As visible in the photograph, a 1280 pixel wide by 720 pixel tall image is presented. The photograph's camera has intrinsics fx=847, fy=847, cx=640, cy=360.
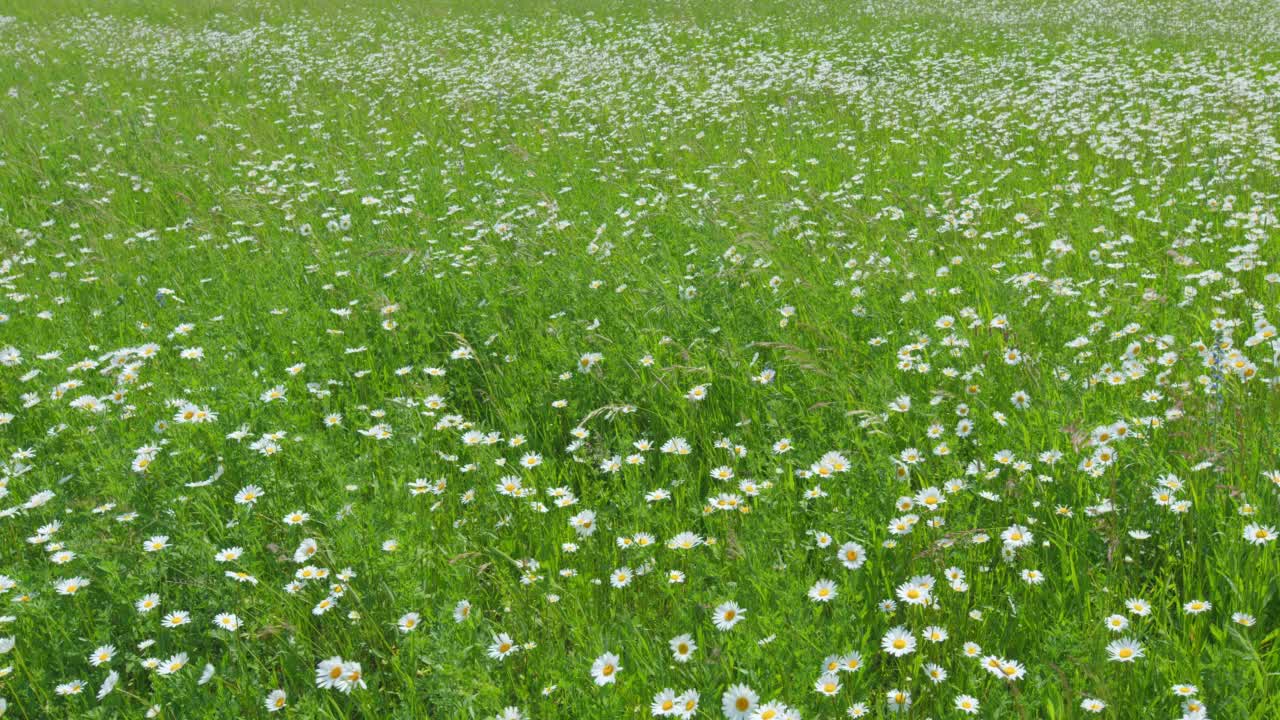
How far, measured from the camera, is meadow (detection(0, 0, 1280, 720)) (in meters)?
2.22

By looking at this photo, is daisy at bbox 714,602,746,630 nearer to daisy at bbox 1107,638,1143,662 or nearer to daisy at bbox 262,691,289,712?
daisy at bbox 1107,638,1143,662

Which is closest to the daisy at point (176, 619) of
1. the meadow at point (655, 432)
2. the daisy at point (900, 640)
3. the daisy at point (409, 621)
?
the meadow at point (655, 432)

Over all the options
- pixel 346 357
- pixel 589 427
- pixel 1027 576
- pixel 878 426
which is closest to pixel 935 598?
pixel 1027 576

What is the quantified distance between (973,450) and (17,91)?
13.9 meters

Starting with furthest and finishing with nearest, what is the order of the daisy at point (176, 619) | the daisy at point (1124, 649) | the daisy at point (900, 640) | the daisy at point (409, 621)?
the daisy at point (176, 619)
the daisy at point (409, 621)
the daisy at point (900, 640)
the daisy at point (1124, 649)

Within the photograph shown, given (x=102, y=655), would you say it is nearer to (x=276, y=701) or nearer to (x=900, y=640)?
(x=276, y=701)

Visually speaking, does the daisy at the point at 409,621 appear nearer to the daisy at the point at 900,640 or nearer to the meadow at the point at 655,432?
the meadow at the point at 655,432

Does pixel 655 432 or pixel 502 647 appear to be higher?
pixel 502 647

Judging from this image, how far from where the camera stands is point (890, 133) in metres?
8.56

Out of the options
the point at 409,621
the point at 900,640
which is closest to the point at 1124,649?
the point at 900,640

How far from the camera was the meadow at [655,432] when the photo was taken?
87.4 inches

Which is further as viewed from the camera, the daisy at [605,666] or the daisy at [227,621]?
the daisy at [227,621]

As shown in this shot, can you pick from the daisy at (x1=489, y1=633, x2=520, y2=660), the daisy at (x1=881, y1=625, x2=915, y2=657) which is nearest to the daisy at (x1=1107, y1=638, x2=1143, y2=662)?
the daisy at (x1=881, y1=625, x2=915, y2=657)

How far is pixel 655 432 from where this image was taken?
353 cm
